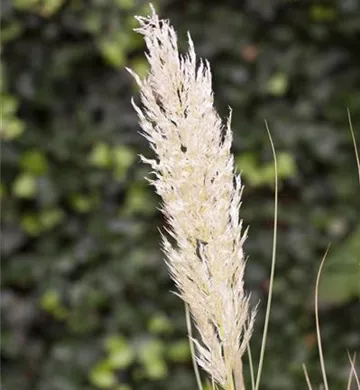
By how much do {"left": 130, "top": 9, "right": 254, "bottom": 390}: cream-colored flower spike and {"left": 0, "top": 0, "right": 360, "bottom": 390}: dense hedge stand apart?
166cm

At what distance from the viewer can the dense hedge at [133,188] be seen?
2.86m

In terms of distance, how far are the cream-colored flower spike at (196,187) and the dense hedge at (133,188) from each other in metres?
1.66

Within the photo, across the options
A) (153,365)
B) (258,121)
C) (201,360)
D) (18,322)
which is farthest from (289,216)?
(201,360)

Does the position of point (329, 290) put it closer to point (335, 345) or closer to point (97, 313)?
point (335, 345)

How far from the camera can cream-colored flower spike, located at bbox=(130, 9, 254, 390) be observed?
1.06 metres

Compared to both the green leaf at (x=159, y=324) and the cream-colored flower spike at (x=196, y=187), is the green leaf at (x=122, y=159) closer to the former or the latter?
the green leaf at (x=159, y=324)

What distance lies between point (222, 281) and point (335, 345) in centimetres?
212

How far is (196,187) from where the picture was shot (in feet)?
3.49

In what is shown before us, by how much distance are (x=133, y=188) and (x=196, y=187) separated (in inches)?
74.5

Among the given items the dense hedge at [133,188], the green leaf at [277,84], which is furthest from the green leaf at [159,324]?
the green leaf at [277,84]

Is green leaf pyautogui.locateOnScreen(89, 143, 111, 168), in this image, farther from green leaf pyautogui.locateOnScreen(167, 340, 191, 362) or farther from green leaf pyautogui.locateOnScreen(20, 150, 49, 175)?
green leaf pyautogui.locateOnScreen(167, 340, 191, 362)

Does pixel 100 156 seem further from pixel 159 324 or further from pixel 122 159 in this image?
pixel 159 324

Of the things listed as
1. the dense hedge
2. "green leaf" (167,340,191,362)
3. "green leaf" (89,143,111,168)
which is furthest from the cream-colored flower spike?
"green leaf" (167,340,191,362)

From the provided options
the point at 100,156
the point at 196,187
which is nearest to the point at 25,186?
the point at 100,156
